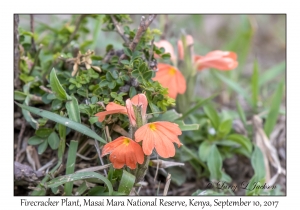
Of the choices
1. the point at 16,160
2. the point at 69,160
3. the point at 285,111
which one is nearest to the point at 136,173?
the point at 69,160

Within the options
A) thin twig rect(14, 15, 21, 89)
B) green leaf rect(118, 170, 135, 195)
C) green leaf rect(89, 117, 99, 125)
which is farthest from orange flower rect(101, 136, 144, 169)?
thin twig rect(14, 15, 21, 89)

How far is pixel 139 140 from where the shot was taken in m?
1.70

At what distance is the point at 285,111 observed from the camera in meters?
2.60

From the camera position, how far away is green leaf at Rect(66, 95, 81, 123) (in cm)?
198

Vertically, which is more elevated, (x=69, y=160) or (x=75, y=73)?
(x=75, y=73)

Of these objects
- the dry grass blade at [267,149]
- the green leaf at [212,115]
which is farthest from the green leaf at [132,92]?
the dry grass blade at [267,149]

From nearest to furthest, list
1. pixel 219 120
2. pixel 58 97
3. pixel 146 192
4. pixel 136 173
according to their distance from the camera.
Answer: pixel 136 173 → pixel 58 97 → pixel 146 192 → pixel 219 120

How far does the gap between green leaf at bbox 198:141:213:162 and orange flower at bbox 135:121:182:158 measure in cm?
60

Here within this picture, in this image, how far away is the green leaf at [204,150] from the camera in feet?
7.71

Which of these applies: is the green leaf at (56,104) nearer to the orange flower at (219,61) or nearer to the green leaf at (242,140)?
the orange flower at (219,61)

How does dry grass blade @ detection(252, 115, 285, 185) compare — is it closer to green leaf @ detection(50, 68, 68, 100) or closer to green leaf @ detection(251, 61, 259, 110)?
green leaf @ detection(251, 61, 259, 110)

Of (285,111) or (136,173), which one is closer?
(136,173)

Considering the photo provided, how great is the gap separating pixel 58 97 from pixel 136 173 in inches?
21.8
